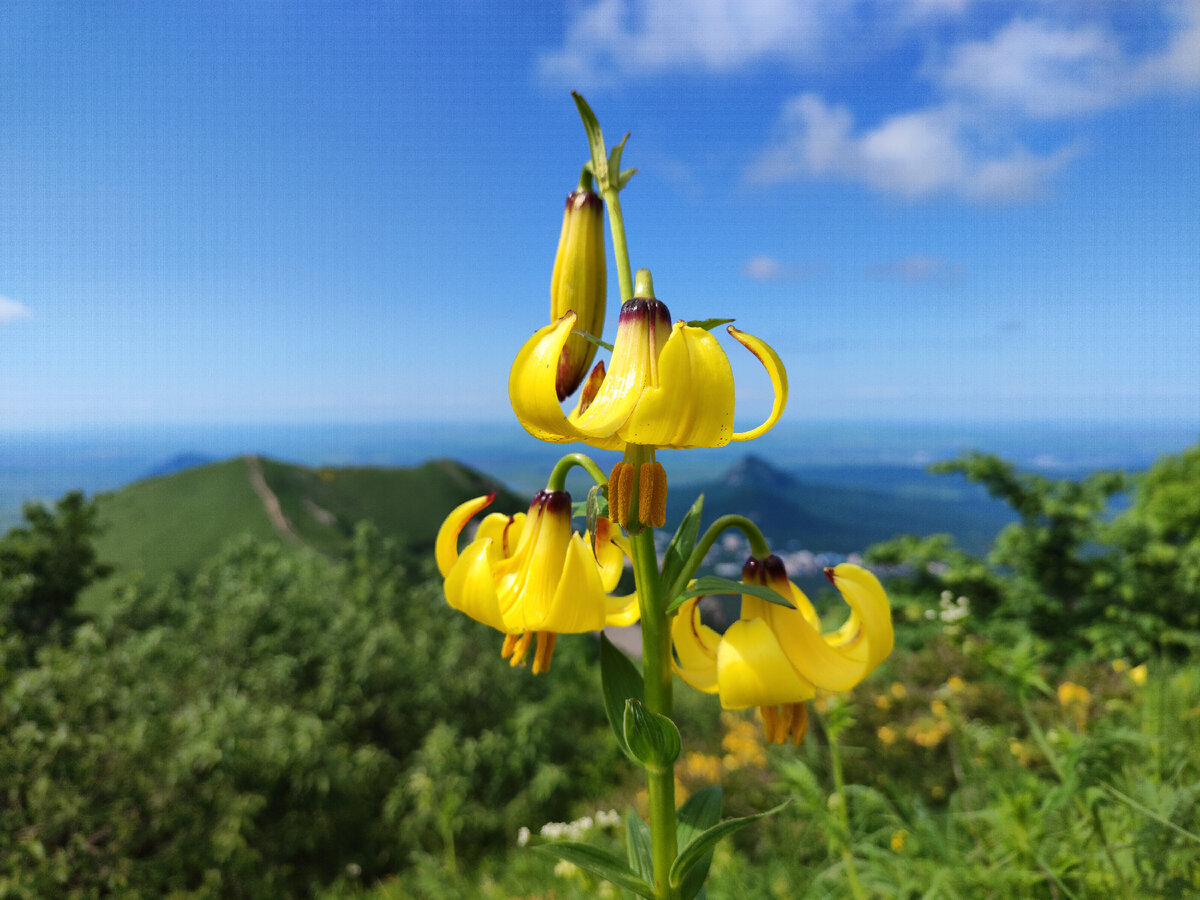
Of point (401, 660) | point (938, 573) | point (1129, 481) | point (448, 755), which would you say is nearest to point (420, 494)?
point (401, 660)

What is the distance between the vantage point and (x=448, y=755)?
3.66 metres

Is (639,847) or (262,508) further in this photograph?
(262,508)

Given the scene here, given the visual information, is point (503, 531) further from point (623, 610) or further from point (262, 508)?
point (262, 508)

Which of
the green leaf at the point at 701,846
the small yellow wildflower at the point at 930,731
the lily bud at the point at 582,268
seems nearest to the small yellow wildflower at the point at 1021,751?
the small yellow wildflower at the point at 930,731

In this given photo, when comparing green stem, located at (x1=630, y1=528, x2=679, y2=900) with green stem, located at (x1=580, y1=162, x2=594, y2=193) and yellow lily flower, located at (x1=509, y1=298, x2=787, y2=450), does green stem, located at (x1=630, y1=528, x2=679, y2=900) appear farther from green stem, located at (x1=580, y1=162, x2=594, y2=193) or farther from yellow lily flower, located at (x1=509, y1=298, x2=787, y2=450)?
green stem, located at (x1=580, y1=162, x2=594, y2=193)

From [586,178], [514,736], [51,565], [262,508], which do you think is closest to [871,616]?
[586,178]

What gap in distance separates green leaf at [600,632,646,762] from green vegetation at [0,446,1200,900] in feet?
2.32

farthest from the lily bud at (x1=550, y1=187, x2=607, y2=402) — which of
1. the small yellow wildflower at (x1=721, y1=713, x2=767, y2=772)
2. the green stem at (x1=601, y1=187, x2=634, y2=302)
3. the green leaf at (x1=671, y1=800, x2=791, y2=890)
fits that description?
the small yellow wildflower at (x1=721, y1=713, x2=767, y2=772)

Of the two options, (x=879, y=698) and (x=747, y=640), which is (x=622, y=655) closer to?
(x=747, y=640)

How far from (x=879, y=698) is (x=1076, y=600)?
2.76 m

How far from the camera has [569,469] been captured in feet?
3.37

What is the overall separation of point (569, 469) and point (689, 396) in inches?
12.3

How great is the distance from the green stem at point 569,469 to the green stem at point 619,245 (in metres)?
0.24

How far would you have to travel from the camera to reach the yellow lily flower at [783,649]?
912mm
